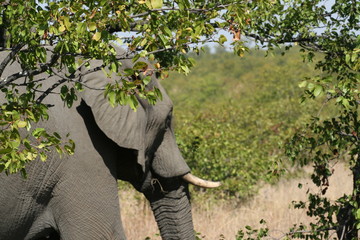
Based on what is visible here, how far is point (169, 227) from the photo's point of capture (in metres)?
7.63

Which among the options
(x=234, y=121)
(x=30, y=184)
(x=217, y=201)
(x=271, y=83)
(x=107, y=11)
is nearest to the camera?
(x=107, y=11)

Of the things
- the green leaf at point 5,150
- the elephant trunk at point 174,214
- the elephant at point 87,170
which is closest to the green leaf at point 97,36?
the green leaf at point 5,150

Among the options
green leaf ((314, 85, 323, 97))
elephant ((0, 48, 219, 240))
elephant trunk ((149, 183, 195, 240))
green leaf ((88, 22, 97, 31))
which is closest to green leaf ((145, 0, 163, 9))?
green leaf ((88, 22, 97, 31))

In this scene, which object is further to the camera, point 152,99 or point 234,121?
point 234,121

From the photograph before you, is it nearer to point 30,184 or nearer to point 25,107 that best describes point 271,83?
point 30,184

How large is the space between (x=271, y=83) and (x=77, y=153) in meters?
23.7

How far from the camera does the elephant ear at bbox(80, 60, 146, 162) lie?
6844 millimetres

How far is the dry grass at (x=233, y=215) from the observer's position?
11.8 m

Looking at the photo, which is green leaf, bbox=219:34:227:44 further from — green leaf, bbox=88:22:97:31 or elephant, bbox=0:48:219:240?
elephant, bbox=0:48:219:240

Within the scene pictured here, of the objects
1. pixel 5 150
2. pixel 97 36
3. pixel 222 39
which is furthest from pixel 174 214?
pixel 5 150

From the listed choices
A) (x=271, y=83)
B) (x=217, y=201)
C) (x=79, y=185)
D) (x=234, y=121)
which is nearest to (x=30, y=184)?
(x=79, y=185)

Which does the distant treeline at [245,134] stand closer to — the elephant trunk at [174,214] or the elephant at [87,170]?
the elephant trunk at [174,214]

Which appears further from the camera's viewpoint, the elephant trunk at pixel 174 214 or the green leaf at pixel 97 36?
the elephant trunk at pixel 174 214

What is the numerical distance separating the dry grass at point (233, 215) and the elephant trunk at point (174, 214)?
2548 mm
